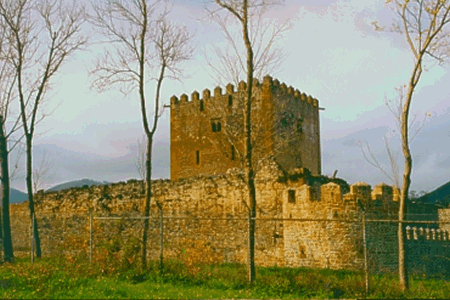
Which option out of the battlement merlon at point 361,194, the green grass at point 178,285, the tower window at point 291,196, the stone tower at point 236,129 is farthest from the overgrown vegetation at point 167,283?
the stone tower at point 236,129

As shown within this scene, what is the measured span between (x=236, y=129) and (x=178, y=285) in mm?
16831

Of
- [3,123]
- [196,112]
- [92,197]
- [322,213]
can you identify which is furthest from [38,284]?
[196,112]

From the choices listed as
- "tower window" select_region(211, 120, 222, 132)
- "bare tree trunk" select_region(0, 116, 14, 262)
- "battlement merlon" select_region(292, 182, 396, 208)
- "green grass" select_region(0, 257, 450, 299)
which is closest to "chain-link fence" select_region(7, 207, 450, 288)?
"green grass" select_region(0, 257, 450, 299)

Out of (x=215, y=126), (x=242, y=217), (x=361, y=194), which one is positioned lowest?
(x=242, y=217)

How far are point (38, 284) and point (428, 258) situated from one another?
13581 mm

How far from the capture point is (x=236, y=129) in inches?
1172

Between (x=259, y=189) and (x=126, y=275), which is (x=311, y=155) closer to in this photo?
(x=259, y=189)

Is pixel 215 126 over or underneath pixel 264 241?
over

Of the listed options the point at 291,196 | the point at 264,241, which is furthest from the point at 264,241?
the point at 291,196

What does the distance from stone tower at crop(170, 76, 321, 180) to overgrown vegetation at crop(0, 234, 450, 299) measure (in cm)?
1332

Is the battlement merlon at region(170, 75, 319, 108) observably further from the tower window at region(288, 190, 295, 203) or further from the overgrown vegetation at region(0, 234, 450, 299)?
the overgrown vegetation at region(0, 234, 450, 299)

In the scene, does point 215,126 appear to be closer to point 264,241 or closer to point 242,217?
point 242,217

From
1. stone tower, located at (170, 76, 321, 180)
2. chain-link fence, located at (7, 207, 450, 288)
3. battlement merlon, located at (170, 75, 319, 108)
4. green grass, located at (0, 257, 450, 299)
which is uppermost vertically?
battlement merlon, located at (170, 75, 319, 108)

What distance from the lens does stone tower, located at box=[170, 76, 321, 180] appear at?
29375 mm
